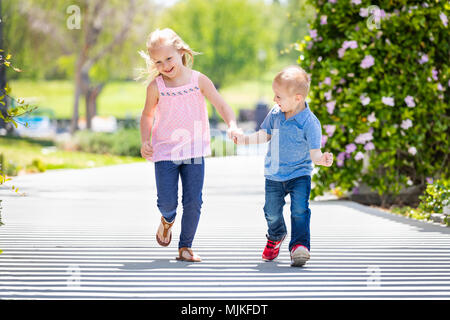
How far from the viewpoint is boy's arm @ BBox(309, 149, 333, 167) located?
538cm

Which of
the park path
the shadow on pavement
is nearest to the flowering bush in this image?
the shadow on pavement

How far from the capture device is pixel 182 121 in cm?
566

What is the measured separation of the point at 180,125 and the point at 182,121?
3cm

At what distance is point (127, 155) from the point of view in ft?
75.7

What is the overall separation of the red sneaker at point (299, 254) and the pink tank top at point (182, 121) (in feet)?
3.12

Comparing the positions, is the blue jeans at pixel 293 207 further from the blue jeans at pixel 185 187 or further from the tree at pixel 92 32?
the tree at pixel 92 32

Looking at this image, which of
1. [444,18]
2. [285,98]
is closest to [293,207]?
[285,98]

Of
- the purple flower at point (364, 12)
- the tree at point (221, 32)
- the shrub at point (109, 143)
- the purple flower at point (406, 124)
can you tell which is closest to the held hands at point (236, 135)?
the purple flower at point (406, 124)

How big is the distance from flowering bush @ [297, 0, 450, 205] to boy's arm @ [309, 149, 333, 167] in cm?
408

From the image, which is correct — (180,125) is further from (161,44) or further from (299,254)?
(299,254)

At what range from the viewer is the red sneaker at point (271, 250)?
19.2ft

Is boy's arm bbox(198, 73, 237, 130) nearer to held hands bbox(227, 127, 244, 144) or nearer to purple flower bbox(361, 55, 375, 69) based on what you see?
held hands bbox(227, 127, 244, 144)
